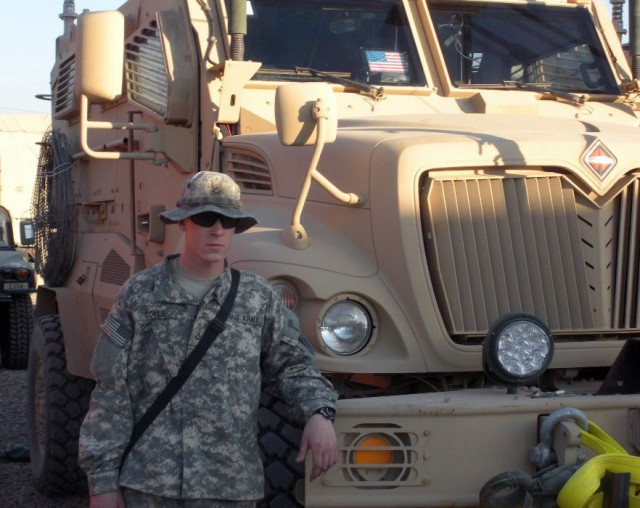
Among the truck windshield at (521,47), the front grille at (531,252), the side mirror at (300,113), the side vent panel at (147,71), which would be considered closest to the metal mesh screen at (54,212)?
the side vent panel at (147,71)

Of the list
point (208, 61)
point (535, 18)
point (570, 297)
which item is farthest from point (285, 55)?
point (570, 297)

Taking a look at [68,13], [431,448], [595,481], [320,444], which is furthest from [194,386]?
[68,13]

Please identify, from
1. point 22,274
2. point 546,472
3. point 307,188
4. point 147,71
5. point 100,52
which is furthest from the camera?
point 22,274

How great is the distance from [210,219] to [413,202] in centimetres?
100

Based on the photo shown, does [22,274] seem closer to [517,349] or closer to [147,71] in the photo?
[147,71]

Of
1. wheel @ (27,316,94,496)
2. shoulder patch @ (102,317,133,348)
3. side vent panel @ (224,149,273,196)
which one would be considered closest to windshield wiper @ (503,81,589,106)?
side vent panel @ (224,149,273,196)

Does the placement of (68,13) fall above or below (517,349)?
above

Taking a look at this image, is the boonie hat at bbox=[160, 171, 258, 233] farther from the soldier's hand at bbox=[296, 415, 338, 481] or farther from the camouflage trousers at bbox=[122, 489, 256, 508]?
the camouflage trousers at bbox=[122, 489, 256, 508]

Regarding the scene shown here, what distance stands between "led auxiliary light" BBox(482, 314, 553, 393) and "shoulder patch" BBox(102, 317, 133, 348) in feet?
3.90

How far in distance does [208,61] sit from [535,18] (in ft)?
6.24

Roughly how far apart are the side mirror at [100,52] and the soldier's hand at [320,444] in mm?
2365

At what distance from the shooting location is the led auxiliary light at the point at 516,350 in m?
3.77

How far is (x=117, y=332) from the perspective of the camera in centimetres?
340

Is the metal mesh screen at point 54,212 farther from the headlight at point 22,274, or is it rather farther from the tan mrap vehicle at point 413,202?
the headlight at point 22,274
